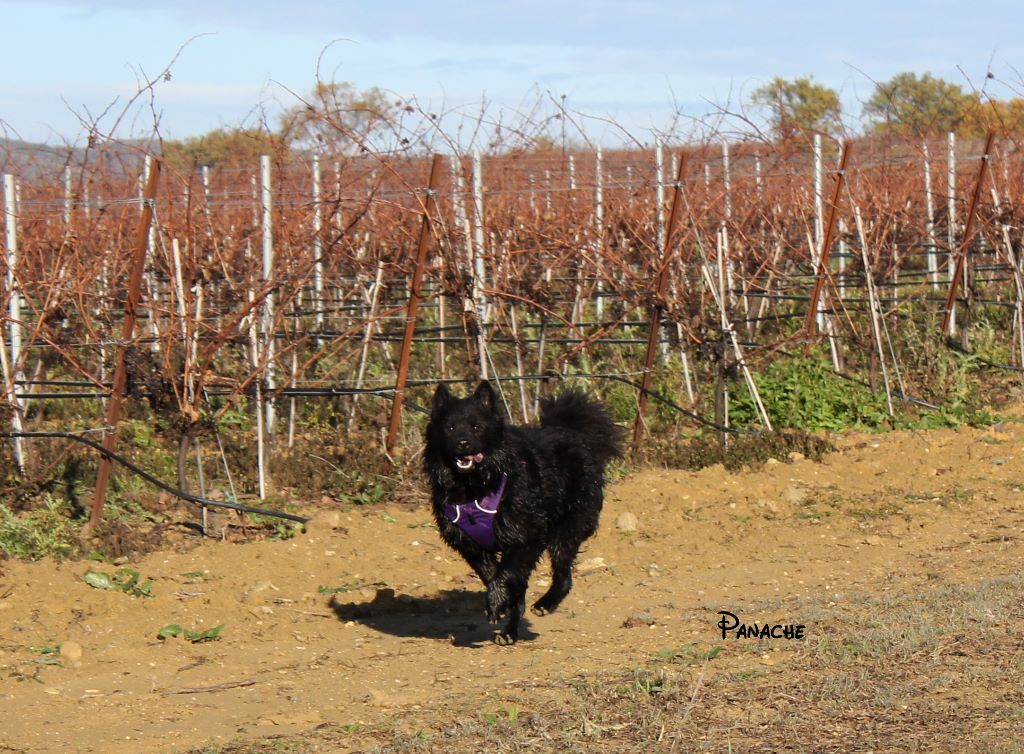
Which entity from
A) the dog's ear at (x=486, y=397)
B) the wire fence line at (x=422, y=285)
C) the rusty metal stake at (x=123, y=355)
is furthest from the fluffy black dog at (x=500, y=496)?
the rusty metal stake at (x=123, y=355)

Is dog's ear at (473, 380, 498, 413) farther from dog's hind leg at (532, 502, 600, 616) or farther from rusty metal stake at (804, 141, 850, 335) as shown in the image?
rusty metal stake at (804, 141, 850, 335)

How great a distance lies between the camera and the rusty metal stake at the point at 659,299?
38.5 feet

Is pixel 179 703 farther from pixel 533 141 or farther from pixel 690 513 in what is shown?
pixel 533 141

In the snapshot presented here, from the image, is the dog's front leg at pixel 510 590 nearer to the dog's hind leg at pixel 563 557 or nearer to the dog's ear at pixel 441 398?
the dog's hind leg at pixel 563 557

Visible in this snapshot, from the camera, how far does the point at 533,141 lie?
13.2 metres

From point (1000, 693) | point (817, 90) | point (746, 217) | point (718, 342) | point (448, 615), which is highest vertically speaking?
point (817, 90)

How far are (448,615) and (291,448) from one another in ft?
11.4

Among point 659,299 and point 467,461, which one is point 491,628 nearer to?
point 467,461

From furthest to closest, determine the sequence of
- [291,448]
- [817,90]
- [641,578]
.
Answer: [817,90] < [291,448] < [641,578]

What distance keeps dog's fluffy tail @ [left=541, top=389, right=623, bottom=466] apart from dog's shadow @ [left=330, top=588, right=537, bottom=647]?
1159 mm

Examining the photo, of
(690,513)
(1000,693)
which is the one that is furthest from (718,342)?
(1000,693)

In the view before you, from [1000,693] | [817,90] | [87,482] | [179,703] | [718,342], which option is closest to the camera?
[1000,693]

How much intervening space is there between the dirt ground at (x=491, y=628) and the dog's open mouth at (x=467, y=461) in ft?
3.16

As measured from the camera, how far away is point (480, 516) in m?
7.06
